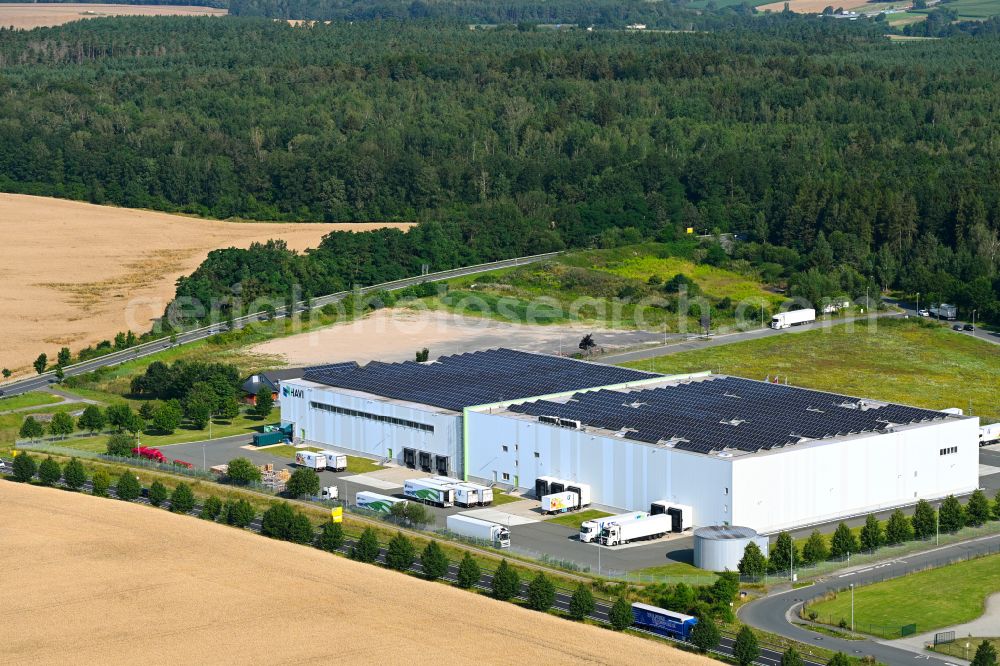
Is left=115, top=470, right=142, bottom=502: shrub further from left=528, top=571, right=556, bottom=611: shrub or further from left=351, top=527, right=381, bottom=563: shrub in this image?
left=528, top=571, right=556, bottom=611: shrub

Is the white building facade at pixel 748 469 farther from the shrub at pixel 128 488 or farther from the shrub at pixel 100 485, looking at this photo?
the shrub at pixel 100 485

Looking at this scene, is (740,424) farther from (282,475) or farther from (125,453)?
(125,453)

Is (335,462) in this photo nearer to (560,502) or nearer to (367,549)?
(560,502)

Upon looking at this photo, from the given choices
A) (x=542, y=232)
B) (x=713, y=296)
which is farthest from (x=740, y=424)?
(x=542, y=232)

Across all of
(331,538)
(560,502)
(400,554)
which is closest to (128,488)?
(331,538)

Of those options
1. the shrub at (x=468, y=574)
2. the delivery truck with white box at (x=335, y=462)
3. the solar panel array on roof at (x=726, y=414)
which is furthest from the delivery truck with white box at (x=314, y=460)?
the shrub at (x=468, y=574)

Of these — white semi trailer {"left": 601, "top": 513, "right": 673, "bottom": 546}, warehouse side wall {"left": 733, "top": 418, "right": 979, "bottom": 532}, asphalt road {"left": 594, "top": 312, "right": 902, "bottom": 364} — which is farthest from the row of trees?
asphalt road {"left": 594, "top": 312, "right": 902, "bottom": 364}
